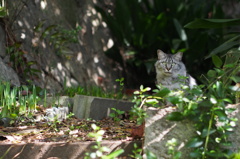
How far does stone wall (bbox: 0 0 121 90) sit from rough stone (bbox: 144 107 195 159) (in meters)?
2.36

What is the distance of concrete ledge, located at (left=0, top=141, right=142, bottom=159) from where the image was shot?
7.66 feet

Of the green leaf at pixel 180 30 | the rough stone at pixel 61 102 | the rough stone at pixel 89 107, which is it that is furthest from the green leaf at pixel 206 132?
the green leaf at pixel 180 30

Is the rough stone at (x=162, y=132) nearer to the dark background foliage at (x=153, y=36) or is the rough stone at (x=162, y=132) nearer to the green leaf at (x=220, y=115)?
the green leaf at (x=220, y=115)

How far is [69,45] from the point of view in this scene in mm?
5887

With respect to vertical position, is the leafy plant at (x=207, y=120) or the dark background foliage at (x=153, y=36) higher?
the dark background foliage at (x=153, y=36)

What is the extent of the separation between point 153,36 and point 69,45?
65.4 inches

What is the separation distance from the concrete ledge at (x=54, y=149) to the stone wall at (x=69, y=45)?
6.89 feet

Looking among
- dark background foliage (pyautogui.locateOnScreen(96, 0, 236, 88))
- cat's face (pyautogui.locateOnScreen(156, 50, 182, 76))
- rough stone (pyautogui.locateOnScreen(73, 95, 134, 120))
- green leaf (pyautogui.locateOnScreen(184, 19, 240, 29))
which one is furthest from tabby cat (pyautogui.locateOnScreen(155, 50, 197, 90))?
dark background foliage (pyautogui.locateOnScreen(96, 0, 236, 88))

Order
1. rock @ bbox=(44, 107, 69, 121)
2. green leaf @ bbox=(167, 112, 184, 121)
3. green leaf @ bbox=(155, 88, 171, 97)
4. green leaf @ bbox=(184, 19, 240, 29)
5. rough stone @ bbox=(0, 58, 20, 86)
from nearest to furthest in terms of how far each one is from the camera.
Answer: green leaf @ bbox=(167, 112, 184, 121), green leaf @ bbox=(155, 88, 171, 97), rock @ bbox=(44, 107, 69, 121), green leaf @ bbox=(184, 19, 240, 29), rough stone @ bbox=(0, 58, 20, 86)

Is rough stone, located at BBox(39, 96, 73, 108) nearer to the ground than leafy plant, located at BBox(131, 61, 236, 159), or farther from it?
farther from it

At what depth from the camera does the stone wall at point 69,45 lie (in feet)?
16.1

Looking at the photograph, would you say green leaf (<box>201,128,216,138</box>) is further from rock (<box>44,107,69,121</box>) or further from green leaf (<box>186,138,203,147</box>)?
rock (<box>44,107,69,121</box>)

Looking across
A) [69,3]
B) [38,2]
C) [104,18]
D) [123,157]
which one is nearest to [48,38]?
[38,2]

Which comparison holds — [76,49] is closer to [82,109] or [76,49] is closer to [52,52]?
[52,52]
